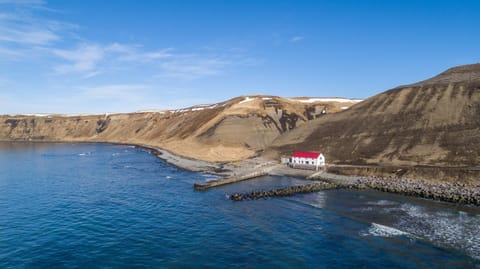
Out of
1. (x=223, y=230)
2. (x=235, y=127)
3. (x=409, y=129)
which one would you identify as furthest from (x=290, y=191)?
(x=235, y=127)

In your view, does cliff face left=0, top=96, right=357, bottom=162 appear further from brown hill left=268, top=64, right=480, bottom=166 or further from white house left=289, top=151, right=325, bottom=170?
white house left=289, top=151, right=325, bottom=170

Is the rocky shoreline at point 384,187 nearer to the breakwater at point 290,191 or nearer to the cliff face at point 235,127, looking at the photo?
the breakwater at point 290,191

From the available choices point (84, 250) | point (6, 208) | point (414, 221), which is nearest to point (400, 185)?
point (414, 221)

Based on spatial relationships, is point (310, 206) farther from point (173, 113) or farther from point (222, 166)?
point (173, 113)

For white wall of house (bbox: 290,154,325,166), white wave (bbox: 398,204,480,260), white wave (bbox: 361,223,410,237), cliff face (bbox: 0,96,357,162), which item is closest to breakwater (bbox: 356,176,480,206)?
white wave (bbox: 398,204,480,260)

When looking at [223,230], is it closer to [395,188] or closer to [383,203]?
[383,203]
